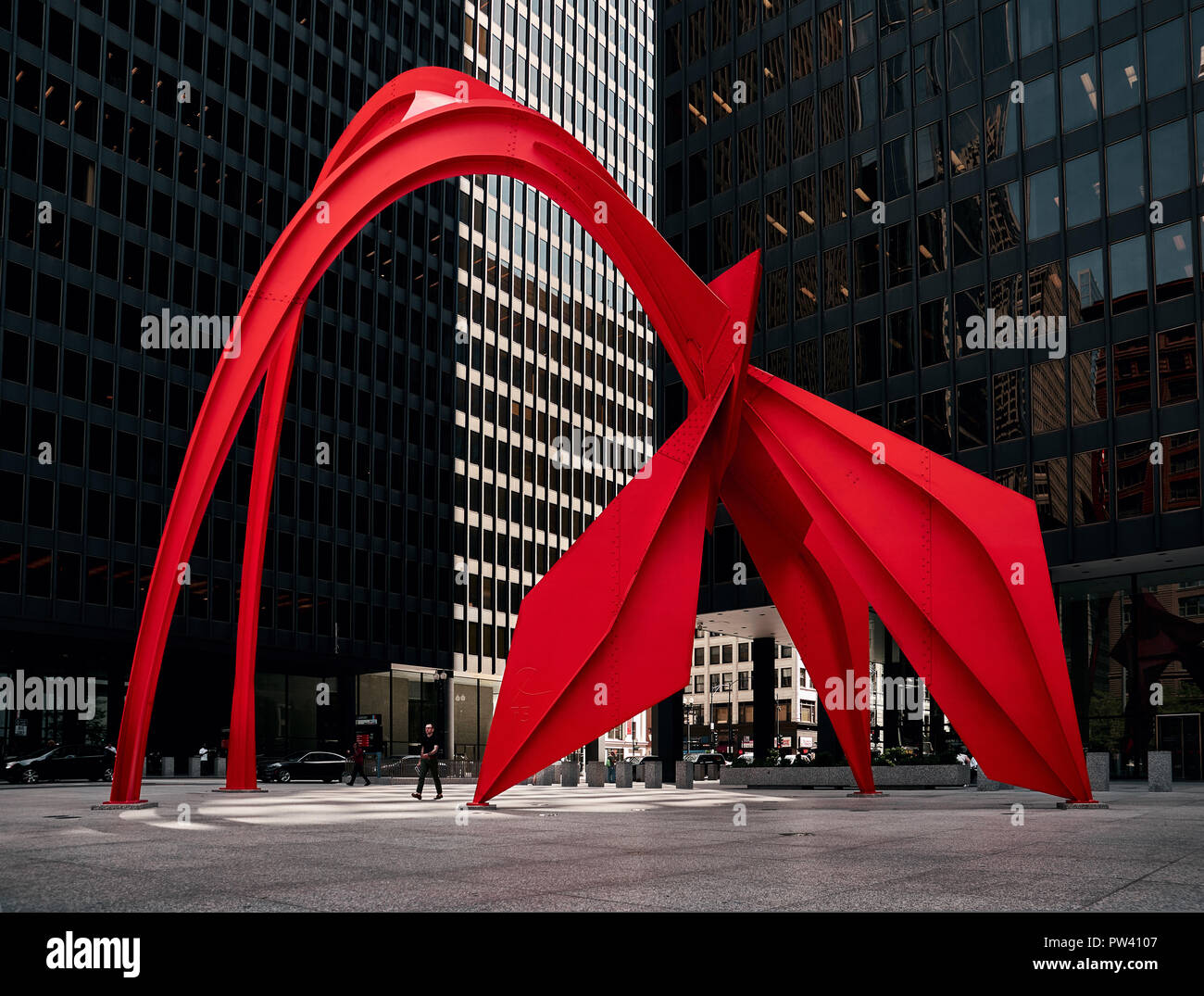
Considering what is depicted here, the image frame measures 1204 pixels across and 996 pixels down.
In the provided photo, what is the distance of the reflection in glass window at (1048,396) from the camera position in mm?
36500

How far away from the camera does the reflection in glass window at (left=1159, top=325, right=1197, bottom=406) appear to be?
33.5m

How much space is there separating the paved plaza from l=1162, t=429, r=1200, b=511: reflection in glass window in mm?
16017

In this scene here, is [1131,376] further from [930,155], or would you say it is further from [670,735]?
[670,735]

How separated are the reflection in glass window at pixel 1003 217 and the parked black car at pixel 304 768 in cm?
3087

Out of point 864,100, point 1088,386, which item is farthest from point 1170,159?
point 864,100

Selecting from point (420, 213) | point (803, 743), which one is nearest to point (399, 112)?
point (420, 213)

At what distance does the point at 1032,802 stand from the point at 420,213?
62471 millimetres

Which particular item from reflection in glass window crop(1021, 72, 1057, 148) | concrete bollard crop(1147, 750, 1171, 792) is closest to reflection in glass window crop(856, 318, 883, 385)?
reflection in glass window crop(1021, 72, 1057, 148)

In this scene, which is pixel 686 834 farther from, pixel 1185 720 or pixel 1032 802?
pixel 1185 720

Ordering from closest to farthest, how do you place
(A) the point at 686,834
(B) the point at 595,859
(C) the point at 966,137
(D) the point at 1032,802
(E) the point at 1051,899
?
(E) the point at 1051,899, (B) the point at 595,859, (A) the point at 686,834, (D) the point at 1032,802, (C) the point at 966,137

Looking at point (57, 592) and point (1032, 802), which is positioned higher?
point (57, 592)

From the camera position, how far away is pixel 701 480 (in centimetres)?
1939

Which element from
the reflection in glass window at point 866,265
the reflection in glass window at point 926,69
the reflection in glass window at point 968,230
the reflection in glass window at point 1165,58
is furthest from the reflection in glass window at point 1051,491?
the reflection in glass window at point 926,69

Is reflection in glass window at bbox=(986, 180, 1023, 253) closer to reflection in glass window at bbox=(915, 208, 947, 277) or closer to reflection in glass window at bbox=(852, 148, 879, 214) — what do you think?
reflection in glass window at bbox=(915, 208, 947, 277)
